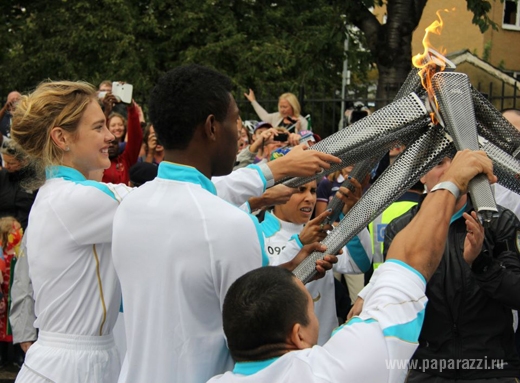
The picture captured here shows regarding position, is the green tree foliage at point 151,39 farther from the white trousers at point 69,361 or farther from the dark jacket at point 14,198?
the white trousers at point 69,361

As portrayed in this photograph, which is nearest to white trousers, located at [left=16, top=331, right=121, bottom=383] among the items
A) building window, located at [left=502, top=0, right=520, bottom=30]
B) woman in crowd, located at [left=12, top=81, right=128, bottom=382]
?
woman in crowd, located at [left=12, top=81, right=128, bottom=382]

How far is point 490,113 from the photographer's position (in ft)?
9.45

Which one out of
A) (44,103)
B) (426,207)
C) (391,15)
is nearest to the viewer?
(426,207)

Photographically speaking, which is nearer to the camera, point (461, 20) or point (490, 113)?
point (490, 113)

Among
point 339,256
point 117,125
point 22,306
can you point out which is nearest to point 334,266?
point 339,256

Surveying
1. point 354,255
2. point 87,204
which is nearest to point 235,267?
point 87,204

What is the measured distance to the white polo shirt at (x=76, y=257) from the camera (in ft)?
10.2

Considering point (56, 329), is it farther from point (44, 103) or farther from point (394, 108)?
point (394, 108)

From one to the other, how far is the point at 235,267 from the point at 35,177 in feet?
4.94

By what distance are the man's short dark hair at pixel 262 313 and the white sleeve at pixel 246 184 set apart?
0.82 metres

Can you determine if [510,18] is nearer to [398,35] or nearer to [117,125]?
[398,35]

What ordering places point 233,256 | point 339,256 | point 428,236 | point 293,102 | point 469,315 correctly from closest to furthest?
point 428,236 → point 233,256 → point 469,315 → point 339,256 → point 293,102

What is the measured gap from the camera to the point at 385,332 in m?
1.97

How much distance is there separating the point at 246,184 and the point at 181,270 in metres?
0.67
